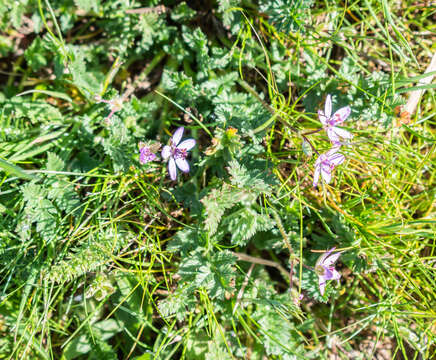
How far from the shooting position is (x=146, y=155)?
6.99 feet

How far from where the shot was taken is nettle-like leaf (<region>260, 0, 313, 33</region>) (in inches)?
85.9

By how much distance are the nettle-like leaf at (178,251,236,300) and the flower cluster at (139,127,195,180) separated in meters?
0.52

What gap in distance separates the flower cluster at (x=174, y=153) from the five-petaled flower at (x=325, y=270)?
3.02 ft

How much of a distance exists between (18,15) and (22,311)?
1937mm

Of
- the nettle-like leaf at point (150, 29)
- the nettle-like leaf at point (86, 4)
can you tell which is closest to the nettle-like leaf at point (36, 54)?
the nettle-like leaf at point (86, 4)

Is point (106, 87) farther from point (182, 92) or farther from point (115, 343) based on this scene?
point (115, 343)

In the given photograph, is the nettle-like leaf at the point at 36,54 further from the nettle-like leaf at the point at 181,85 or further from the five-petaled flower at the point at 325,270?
the five-petaled flower at the point at 325,270

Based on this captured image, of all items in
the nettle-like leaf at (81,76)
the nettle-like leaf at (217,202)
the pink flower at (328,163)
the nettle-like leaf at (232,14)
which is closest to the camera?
the nettle-like leaf at (217,202)

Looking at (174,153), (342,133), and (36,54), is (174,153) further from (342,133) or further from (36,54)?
(36,54)

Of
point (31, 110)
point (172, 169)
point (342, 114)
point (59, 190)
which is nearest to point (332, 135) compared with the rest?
point (342, 114)

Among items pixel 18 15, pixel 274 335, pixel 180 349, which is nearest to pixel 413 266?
pixel 274 335

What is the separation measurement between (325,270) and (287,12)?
60.8 inches

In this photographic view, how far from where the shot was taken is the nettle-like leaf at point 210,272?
6.92 feet

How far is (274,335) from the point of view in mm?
2270
